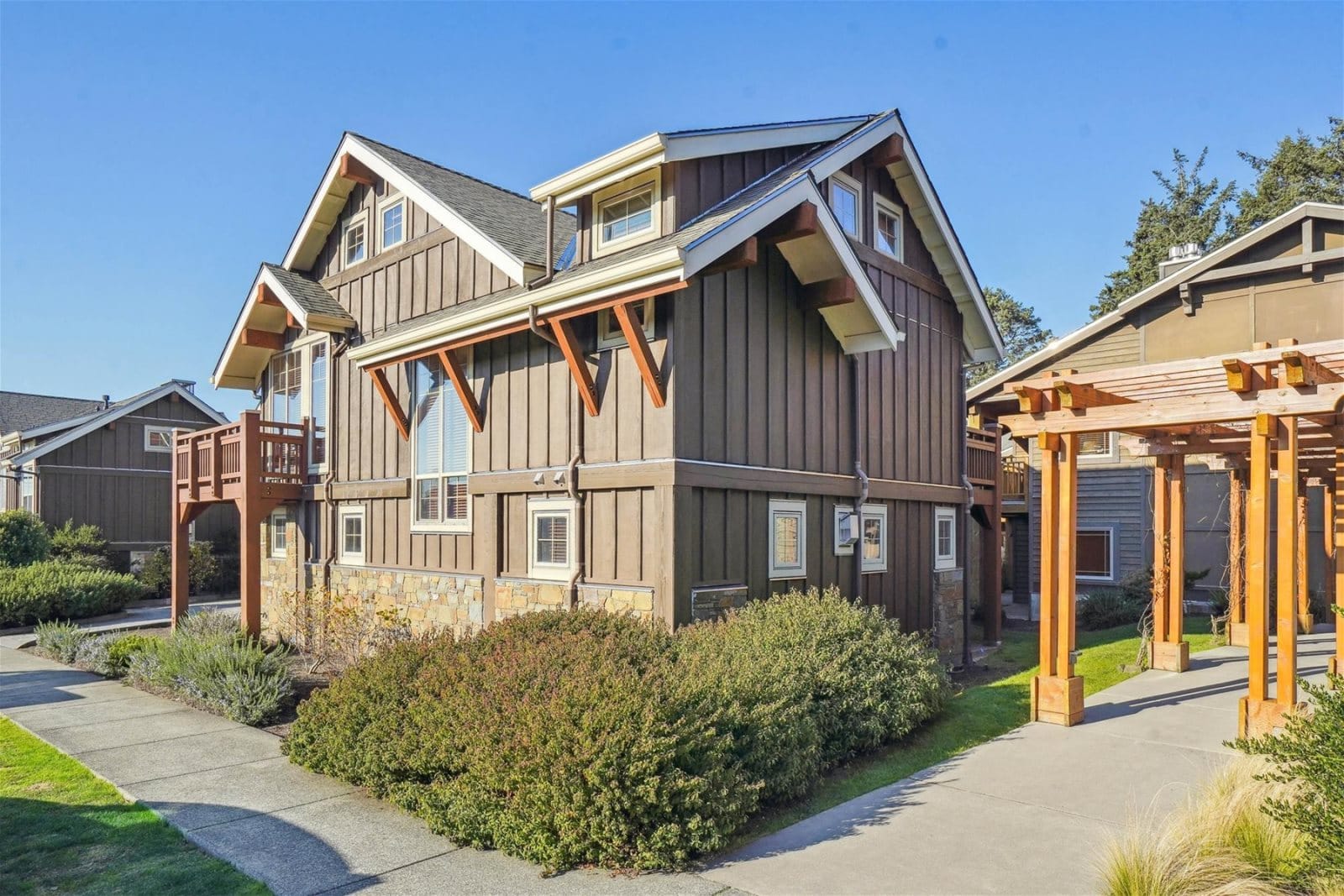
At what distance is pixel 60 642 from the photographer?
14133mm

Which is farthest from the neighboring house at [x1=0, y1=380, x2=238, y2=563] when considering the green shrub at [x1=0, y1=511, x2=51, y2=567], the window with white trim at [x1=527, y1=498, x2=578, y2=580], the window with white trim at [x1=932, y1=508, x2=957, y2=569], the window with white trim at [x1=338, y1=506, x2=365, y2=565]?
the window with white trim at [x1=932, y1=508, x2=957, y2=569]

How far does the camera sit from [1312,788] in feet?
15.6

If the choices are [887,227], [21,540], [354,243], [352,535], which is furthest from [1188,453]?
[21,540]

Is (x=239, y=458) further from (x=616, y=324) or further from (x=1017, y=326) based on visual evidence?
(x=1017, y=326)

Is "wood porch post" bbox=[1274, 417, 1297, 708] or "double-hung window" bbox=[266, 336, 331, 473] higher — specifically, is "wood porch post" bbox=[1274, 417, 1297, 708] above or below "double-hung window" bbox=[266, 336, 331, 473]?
below

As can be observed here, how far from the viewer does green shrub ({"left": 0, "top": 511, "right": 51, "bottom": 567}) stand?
21.6 meters

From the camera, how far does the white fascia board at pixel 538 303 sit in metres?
8.50

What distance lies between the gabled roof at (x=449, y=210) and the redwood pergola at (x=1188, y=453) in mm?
6295

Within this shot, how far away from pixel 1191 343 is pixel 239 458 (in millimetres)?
17956

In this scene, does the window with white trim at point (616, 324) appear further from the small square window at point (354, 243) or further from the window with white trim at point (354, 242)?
the small square window at point (354, 243)

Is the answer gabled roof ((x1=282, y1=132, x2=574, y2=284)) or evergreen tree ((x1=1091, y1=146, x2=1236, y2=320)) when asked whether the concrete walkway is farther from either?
evergreen tree ((x1=1091, y1=146, x2=1236, y2=320))

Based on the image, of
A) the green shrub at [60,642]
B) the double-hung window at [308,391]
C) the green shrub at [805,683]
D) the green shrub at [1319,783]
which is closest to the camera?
the green shrub at [1319,783]

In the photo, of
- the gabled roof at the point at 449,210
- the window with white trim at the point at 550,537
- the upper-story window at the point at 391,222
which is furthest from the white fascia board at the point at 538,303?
the upper-story window at the point at 391,222

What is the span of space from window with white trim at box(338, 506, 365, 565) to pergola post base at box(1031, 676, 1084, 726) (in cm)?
1023
